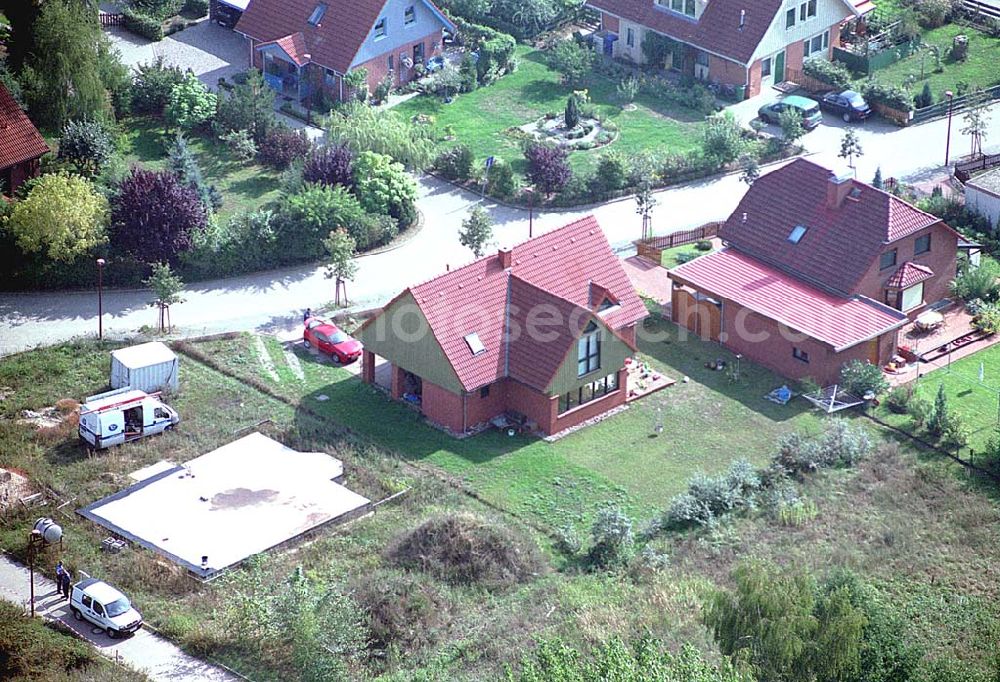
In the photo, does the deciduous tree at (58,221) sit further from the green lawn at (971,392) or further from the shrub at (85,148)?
the green lawn at (971,392)

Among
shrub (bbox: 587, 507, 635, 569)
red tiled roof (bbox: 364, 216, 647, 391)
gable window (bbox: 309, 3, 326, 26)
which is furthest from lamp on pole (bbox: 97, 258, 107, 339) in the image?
shrub (bbox: 587, 507, 635, 569)

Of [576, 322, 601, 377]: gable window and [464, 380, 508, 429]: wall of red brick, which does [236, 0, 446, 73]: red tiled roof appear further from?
[576, 322, 601, 377]: gable window

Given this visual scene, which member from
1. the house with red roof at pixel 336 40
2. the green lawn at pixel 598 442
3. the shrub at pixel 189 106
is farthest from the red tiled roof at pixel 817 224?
the shrub at pixel 189 106

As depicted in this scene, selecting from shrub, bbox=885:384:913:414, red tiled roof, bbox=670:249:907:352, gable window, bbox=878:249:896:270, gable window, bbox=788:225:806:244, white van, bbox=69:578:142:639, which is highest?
gable window, bbox=788:225:806:244

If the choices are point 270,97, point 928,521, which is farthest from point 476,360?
point 270,97

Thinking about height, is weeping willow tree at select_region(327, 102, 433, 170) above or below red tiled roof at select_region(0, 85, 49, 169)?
below

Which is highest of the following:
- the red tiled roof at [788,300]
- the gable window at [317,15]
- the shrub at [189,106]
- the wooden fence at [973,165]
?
the gable window at [317,15]

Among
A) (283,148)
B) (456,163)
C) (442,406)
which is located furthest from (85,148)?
(442,406)
